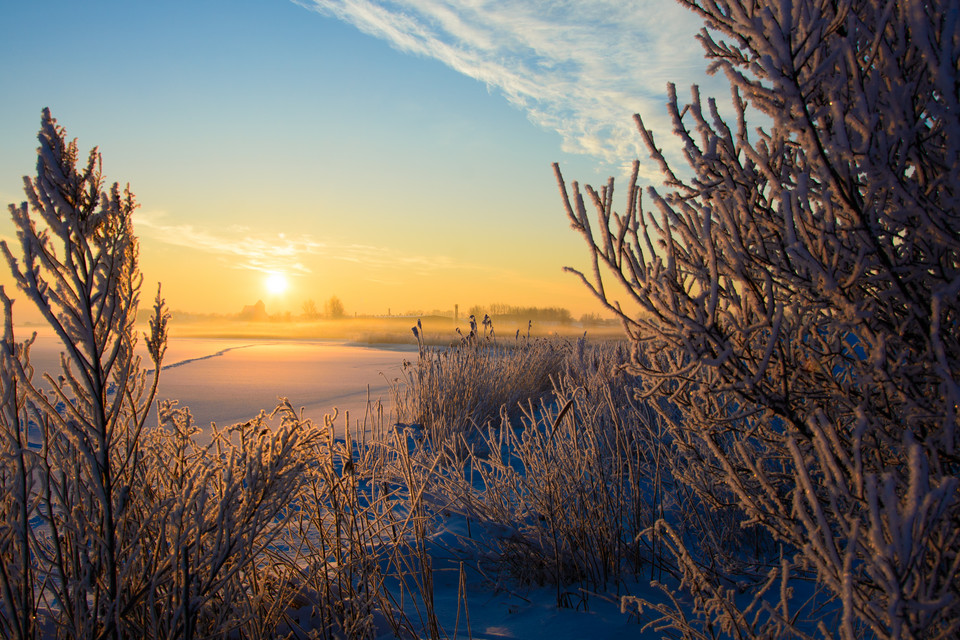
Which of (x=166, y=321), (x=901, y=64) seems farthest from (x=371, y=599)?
(x=901, y=64)

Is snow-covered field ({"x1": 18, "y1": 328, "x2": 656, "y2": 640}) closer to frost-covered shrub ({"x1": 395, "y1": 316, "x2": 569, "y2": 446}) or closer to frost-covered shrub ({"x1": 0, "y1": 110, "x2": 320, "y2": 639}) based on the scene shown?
frost-covered shrub ({"x1": 395, "y1": 316, "x2": 569, "y2": 446})

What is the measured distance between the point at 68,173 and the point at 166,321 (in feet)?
1.41

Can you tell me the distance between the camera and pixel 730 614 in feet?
4.32

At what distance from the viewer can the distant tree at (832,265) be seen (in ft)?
3.26

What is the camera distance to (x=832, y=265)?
1.13 metres

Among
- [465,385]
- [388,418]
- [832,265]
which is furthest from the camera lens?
[465,385]

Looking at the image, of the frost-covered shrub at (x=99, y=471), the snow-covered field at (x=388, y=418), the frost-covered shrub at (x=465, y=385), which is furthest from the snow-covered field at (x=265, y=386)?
the frost-covered shrub at (x=99, y=471)

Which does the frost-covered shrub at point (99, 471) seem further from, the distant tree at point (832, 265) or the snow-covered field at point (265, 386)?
the snow-covered field at point (265, 386)

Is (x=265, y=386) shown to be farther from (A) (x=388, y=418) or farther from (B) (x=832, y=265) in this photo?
(B) (x=832, y=265)

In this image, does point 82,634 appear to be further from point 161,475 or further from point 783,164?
point 783,164

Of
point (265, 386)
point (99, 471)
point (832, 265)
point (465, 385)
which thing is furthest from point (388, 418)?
point (265, 386)

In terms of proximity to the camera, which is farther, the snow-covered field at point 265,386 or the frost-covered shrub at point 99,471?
the snow-covered field at point 265,386

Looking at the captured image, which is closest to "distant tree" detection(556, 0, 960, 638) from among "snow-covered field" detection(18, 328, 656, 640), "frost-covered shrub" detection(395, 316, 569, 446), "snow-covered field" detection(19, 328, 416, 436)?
"snow-covered field" detection(18, 328, 656, 640)

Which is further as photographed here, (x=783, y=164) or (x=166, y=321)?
(x=166, y=321)
